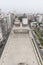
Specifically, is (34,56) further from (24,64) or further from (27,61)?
(24,64)

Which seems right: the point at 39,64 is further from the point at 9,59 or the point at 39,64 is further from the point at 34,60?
the point at 9,59

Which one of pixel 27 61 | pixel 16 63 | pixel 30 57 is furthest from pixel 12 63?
pixel 30 57

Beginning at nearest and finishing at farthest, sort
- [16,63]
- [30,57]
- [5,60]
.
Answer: [16,63] < [5,60] < [30,57]

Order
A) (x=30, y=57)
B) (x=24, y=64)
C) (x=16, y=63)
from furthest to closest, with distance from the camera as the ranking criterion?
(x=30, y=57), (x=16, y=63), (x=24, y=64)

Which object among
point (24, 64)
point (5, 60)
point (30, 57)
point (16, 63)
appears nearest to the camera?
point (24, 64)

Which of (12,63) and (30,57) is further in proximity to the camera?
(30,57)

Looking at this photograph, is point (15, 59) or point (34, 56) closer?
point (15, 59)

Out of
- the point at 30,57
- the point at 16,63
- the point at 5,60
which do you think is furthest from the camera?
the point at 30,57

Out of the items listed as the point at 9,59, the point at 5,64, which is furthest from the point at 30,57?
the point at 5,64
